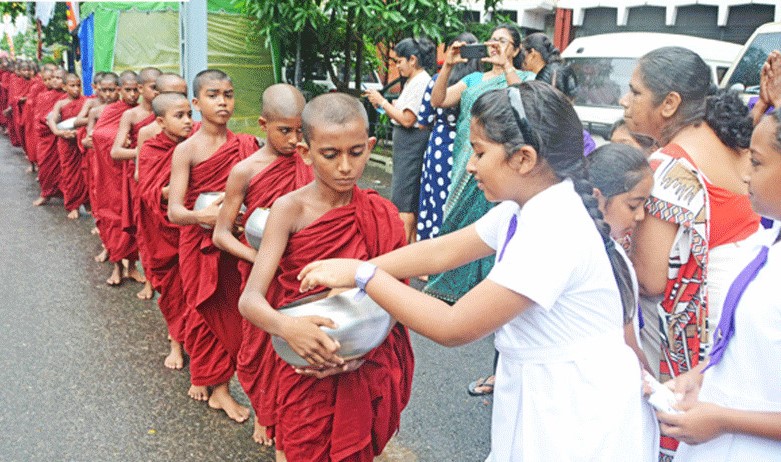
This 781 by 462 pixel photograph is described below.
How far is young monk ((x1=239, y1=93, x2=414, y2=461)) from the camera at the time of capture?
87.9 inches

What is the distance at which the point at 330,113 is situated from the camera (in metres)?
2.21

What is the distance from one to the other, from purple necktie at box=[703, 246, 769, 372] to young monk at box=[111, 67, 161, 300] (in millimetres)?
4350

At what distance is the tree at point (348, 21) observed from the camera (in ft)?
29.2

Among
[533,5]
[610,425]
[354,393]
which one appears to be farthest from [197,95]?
[533,5]

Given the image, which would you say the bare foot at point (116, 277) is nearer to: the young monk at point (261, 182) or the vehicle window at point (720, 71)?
the young monk at point (261, 182)

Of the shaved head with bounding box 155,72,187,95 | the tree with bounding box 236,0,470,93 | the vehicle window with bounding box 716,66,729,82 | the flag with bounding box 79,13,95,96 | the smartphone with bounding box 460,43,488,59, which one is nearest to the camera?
the shaved head with bounding box 155,72,187,95

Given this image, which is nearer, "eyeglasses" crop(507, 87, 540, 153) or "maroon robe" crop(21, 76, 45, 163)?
"eyeglasses" crop(507, 87, 540, 153)

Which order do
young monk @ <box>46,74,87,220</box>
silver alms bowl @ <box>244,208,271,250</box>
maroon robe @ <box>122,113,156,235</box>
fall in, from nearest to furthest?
silver alms bowl @ <box>244,208,271,250</box> → maroon robe @ <box>122,113,156,235</box> → young monk @ <box>46,74,87,220</box>

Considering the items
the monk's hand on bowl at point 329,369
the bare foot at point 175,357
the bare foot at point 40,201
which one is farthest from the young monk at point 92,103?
the monk's hand on bowl at point 329,369

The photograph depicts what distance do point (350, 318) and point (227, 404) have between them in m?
1.98

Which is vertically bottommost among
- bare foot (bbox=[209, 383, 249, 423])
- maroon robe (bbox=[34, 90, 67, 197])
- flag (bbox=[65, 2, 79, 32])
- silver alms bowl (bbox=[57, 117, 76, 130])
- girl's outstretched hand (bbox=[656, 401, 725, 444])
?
bare foot (bbox=[209, 383, 249, 423])

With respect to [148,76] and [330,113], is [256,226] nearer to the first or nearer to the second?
[330,113]

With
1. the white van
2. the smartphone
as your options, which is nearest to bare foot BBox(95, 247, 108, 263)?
the smartphone

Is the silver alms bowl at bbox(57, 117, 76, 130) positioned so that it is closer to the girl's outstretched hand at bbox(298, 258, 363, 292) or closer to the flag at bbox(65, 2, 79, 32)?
Answer: the girl's outstretched hand at bbox(298, 258, 363, 292)
